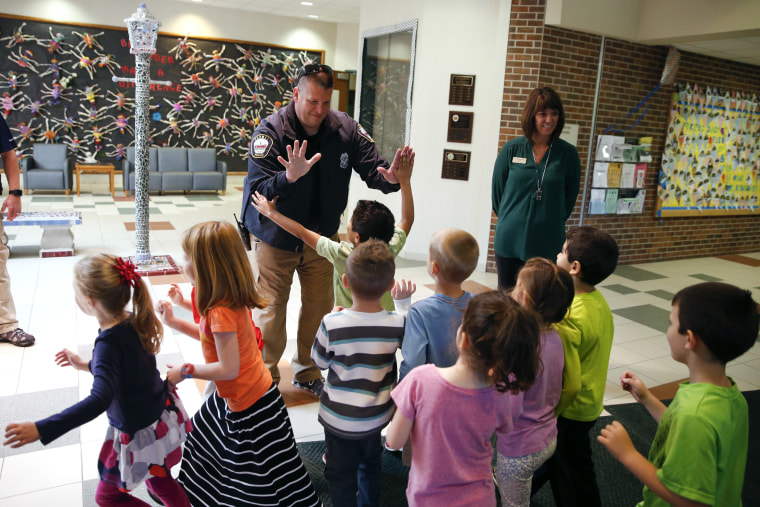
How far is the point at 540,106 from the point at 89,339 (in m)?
3.09

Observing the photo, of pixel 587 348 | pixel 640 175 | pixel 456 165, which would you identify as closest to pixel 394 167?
pixel 587 348

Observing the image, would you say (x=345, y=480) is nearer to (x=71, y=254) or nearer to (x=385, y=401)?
(x=385, y=401)

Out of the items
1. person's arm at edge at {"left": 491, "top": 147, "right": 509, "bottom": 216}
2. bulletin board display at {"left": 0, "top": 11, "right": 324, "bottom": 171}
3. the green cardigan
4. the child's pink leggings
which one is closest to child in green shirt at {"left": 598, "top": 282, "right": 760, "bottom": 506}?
the child's pink leggings

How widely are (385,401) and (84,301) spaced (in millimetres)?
961

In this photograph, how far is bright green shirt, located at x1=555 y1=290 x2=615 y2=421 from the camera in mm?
1805

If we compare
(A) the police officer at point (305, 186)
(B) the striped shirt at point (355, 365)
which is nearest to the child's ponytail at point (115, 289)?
(B) the striped shirt at point (355, 365)

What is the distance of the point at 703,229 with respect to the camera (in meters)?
7.26

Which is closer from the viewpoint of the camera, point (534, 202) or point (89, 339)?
point (534, 202)

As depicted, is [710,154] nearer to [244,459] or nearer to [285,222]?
[285,222]

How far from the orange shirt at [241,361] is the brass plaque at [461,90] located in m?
4.44

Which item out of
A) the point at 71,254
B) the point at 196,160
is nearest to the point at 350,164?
the point at 71,254

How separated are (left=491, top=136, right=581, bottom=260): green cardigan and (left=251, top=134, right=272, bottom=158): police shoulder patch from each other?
1345 mm

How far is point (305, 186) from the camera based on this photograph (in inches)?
101

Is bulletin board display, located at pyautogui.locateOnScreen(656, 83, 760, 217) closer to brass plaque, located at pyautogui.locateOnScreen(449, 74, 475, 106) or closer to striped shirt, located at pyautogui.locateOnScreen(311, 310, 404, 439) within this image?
brass plaque, located at pyautogui.locateOnScreen(449, 74, 475, 106)
